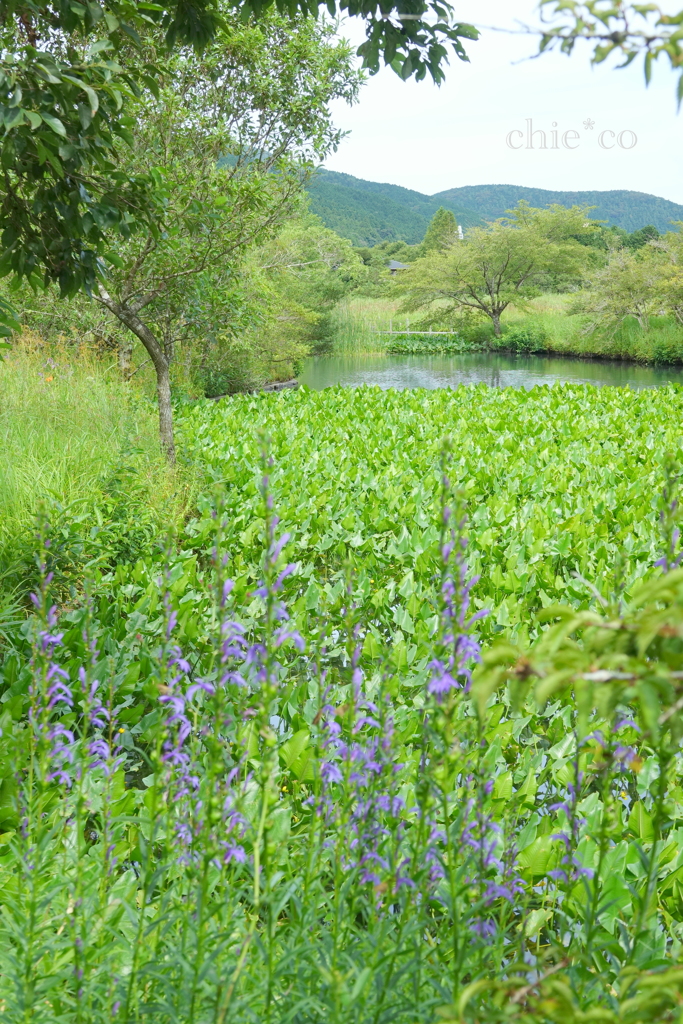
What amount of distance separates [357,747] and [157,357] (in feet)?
20.6

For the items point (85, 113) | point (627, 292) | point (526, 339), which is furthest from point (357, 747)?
point (526, 339)

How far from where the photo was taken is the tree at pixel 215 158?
23.1 feet

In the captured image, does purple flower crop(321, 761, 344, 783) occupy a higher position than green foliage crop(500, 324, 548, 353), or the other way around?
green foliage crop(500, 324, 548, 353)

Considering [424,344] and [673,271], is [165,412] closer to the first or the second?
[673,271]

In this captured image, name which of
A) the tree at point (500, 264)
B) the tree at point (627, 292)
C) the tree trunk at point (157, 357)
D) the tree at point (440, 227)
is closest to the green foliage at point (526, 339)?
the tree at point (500, 264)

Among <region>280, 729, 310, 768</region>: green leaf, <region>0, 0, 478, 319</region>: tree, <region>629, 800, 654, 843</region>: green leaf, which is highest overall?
<region>0, 0, 478, 319</region>: tree

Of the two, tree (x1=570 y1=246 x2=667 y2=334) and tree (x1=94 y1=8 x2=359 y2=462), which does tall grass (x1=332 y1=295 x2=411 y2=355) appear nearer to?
tree (x1=570 y1=246 x2=667 y2=334)

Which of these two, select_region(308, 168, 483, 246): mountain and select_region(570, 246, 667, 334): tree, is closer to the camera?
select_region(570, 246, 667, 334): tree

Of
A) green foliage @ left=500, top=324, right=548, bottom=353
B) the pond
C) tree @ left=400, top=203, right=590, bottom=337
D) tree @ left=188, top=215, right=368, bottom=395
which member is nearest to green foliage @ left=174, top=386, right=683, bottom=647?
tree @ left=188, top=215, right=368, bottom=395

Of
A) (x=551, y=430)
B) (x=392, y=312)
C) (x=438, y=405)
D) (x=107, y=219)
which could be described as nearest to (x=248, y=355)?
(x=438, y=405)

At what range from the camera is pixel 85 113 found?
8.90ft

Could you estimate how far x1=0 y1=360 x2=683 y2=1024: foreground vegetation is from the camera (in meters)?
1.42

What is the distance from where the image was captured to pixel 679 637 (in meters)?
0.90

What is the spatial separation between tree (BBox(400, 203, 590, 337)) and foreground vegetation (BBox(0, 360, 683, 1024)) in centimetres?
2705
